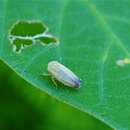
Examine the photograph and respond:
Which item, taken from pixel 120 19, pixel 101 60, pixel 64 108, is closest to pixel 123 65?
pixel 101 60

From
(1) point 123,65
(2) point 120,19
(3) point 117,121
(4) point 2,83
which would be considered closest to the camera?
(3) point 117,121

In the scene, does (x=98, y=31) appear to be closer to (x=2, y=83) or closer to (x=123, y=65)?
(x=123, y=65)

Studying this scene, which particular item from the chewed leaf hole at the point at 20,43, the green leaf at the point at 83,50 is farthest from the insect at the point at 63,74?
the chewed leaf hole at the point at 20,43

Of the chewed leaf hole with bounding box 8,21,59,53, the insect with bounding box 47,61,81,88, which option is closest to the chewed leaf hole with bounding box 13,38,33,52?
the chewed leaf hole with bounding box 8,21,59,53

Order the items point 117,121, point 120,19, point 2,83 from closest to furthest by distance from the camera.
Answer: point 117,121 < point 120,19 < point 2,83

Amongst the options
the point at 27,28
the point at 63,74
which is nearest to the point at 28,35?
the point at 27,28

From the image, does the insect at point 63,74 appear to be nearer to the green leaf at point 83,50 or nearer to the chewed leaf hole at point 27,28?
→ the green leaf at point 83,50

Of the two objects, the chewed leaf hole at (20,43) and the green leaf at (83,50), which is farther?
the chewed leaf hole at (20,43)
